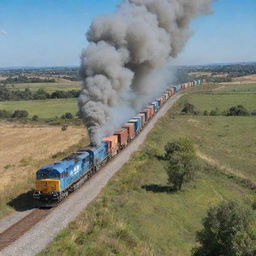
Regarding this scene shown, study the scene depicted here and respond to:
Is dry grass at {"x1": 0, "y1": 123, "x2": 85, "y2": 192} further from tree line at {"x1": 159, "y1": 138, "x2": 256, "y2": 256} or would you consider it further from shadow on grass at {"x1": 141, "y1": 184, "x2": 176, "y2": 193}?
tree line at {"x1": 159, "y1": 138, "x2": 256, "y2": 256}

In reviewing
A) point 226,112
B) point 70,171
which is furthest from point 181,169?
point 226,112

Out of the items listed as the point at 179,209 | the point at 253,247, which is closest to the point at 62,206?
the point at 179,209

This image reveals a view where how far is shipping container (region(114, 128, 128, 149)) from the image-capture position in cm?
3696

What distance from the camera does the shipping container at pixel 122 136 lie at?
37.0 m

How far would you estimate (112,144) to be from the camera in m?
33.9

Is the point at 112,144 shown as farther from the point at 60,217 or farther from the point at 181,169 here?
the point at 60,217

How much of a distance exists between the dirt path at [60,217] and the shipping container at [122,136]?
3365mm

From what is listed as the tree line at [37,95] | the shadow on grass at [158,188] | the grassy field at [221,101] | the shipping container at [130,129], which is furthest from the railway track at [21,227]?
the tree line at [37,95]

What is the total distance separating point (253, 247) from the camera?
45.0 feet

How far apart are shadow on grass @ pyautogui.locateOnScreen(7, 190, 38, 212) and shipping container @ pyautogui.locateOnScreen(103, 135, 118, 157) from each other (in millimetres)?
9755

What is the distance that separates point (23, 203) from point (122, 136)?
1620 cm

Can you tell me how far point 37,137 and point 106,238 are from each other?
1806 inches

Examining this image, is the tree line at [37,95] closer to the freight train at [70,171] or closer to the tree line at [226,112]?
the tree line at [226,112]

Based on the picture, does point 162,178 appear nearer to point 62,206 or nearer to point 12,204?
point 62,206
